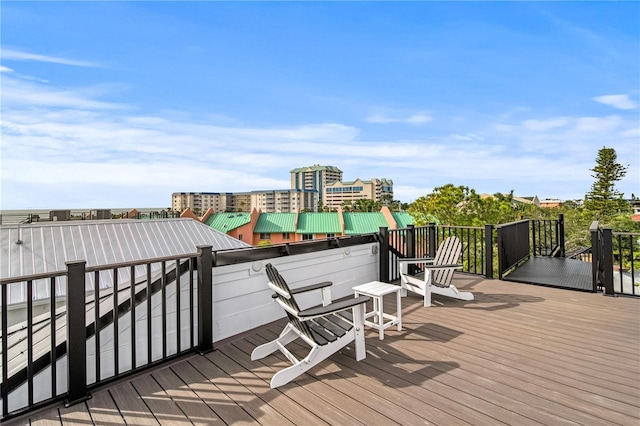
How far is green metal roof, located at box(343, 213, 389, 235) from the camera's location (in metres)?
36.3

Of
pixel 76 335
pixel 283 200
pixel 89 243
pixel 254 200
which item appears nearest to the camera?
pixel 76 335

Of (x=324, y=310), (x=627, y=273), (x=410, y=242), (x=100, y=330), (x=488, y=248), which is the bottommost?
(x=627, y=273)

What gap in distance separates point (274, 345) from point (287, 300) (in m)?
0.60

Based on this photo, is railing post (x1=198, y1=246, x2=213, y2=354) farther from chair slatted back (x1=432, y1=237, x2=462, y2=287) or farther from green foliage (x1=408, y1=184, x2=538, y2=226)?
green foliage (x1=408, y1=184, x2=538, y2=226)

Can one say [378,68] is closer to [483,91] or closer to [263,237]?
[483,91]

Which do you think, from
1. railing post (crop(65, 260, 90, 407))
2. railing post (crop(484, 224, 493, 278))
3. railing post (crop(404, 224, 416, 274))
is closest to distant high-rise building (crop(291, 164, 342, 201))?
railing post (crop(404, 224, 416, 274))

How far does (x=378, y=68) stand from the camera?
12.5 m

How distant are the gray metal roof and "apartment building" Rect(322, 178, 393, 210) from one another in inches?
2979

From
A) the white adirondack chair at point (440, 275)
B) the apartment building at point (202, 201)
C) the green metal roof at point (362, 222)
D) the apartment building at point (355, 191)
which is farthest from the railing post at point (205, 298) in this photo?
the apartment building at point (355, 191)

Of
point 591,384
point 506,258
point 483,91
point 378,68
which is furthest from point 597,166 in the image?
point 591,384

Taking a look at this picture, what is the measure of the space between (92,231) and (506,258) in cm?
1363

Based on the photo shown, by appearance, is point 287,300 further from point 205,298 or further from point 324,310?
point 205,298

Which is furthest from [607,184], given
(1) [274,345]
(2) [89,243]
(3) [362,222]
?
(2) [89,243]

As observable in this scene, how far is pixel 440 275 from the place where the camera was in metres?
4.61
